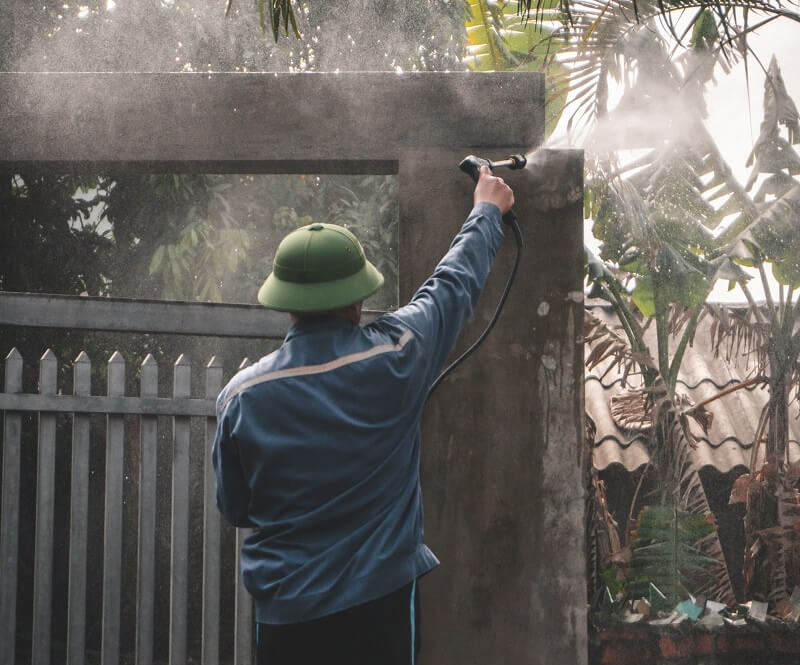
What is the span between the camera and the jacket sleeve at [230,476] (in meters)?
2.20

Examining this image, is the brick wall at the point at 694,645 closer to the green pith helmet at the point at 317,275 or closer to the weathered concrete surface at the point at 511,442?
the weathered concrete surface at the point at 511,442

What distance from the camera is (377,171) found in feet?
10.6

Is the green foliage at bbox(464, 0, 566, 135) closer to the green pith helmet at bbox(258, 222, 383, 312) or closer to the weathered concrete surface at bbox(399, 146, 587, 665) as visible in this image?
the weathered concrete surface at bbox(399, 146, 587, 665)

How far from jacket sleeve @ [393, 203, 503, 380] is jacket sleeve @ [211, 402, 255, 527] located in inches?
20.5

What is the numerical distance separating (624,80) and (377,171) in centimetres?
338

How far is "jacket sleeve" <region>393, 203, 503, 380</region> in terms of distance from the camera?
231cm

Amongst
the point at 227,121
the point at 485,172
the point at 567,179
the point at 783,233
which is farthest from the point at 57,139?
the point at 783,233

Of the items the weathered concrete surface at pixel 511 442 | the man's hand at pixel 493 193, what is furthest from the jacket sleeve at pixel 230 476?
the man's hand at pixel 493 193

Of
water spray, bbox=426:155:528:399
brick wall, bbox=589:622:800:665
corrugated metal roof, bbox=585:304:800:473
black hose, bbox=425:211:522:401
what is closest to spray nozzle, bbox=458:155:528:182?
water spray, bbox=426:155:528:399

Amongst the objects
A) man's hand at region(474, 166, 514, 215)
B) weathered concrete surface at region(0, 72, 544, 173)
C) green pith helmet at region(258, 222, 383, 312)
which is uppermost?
weathered concrete surface at region(0, 72, 544, 173)

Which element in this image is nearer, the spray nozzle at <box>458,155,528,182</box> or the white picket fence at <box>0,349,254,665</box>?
the spray nozzle at <box>458,155,528,182</box>

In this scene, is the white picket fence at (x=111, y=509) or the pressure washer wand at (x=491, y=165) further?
the white picket fence at (x=111, y=509)

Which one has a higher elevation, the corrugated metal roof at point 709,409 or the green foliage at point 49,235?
the green foliage at point 49,235

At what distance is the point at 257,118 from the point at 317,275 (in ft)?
3.77
